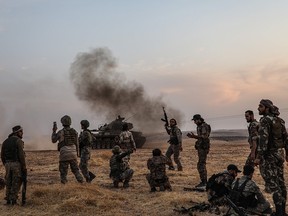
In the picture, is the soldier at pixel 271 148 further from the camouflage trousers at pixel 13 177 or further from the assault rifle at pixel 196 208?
the camouflage trousers at pixel 13 177

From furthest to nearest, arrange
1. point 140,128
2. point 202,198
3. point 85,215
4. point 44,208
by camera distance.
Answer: point 140,128 < point 202,198 < point 44,208 < point 85,215

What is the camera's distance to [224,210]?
8000 mm

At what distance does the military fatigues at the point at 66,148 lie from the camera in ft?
35.7

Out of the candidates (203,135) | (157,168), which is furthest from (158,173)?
(203,135)

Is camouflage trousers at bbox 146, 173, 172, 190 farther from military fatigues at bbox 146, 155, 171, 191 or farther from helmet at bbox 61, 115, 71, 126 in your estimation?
helmet at bbox 61, 115, 71, 126

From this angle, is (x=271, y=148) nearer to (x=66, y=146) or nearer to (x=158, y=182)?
(x=158, y=182)

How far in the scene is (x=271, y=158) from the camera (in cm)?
739

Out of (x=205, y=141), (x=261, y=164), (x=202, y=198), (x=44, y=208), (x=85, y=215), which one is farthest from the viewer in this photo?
(x=205, y=141)

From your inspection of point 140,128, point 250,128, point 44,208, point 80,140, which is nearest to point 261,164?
point 250,128

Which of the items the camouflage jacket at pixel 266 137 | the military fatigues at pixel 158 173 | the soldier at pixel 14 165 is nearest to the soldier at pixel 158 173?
the military fatigues at pixel 158 173

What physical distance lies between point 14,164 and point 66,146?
2072 millimetres

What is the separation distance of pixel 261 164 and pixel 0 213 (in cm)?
541

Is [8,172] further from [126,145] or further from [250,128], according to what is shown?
[250,128]

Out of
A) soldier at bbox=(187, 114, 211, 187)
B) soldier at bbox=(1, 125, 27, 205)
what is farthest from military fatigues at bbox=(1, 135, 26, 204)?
soldier at bbox=(187, 114, 211, 187)
